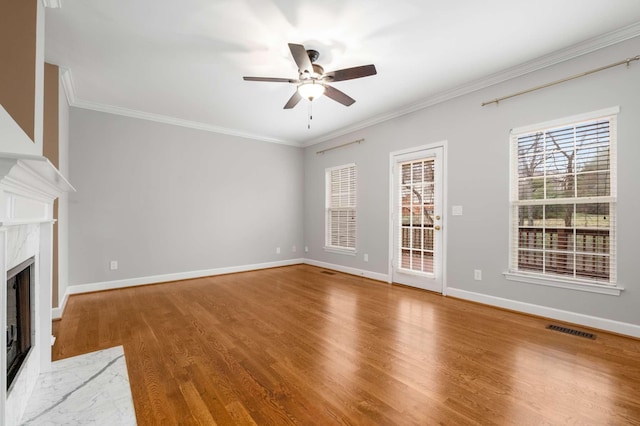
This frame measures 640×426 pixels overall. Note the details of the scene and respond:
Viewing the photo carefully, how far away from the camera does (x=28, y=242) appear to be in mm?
1766

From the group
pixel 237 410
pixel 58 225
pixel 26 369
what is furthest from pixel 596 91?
pixel 58 225

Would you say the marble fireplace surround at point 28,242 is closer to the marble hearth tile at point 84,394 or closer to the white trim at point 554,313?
the marble hearth tile at point 84,394

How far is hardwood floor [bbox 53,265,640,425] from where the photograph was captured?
5.32 feet

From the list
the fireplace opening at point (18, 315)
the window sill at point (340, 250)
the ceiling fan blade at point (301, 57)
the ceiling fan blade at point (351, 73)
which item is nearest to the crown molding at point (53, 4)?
the ceiling fan blade at point (301, 57)

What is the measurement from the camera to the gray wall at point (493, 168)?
258 centimetres

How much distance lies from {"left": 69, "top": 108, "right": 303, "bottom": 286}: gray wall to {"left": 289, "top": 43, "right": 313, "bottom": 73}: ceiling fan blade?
3121 millimetres

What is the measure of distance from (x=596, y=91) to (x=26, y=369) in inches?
197

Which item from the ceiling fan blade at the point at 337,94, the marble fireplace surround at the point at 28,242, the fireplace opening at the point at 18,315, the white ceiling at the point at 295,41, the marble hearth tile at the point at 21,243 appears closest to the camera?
the marble fireplace surround at the point at 28,242

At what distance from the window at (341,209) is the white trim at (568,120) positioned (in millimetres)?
2690

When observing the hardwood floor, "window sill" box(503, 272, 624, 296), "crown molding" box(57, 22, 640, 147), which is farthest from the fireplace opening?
"window sill" box(503, 272, 624, 296)

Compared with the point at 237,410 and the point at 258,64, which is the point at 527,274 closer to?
the point at 237,410

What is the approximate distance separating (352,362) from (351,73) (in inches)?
96.7

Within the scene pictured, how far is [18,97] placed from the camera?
1.81m

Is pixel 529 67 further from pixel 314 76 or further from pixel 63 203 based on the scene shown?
pixel 63 203
